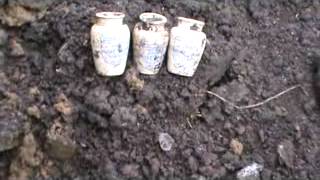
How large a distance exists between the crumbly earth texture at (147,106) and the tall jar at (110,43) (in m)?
0.06

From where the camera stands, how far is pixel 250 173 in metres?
2.04

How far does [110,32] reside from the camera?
6.44 ft

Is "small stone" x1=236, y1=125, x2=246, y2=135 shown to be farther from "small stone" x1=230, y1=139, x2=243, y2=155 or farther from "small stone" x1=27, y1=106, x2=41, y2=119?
"small stone" x1=27, y1=106, x2=41, y2=119

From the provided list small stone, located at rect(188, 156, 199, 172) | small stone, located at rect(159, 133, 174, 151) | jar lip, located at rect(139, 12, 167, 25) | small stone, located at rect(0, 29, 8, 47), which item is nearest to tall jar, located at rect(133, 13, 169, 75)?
jar lip, located at rect(139, 12, 167, 25)

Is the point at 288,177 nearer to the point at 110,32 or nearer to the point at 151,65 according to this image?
→ the point at 151,65

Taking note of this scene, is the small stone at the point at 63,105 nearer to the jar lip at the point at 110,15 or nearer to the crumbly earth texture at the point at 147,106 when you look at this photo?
the crumbly earth texture at the point at 147,106

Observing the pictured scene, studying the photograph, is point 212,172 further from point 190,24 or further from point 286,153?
point 190,24

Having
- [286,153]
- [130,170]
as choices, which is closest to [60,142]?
[130,170]

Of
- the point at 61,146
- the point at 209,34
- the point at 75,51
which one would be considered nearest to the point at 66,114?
the point at 61,146

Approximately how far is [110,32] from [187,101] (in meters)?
0.41

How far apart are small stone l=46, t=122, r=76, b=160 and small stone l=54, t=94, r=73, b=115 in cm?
5

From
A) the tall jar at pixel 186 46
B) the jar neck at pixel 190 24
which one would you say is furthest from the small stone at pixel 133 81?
the jar neck at pixel 190 24

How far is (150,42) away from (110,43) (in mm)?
151

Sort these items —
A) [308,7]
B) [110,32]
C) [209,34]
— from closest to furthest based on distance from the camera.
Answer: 1. [110,32]
2. [209,34]
3. [308,7]
